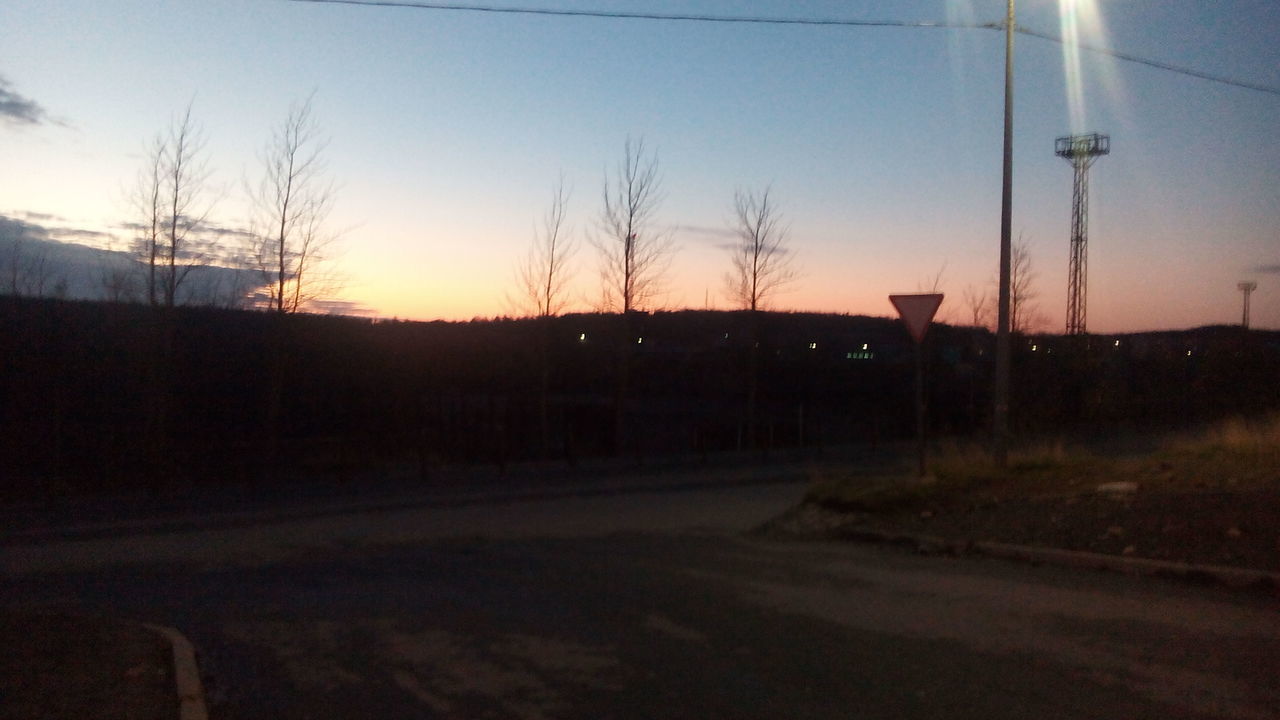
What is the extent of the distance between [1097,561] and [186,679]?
8075 mm

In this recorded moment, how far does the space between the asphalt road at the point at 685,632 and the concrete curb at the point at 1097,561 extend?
0.21 m

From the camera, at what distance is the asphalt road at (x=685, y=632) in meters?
6.28

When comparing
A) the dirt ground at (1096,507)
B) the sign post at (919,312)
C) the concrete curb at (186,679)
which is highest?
the sign post at (919,312)

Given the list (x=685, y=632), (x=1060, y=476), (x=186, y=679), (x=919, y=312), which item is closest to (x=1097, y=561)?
(x=1060, y=476)

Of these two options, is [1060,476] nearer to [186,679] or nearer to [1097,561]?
[1097,561]

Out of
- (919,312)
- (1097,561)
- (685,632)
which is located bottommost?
(685,632)

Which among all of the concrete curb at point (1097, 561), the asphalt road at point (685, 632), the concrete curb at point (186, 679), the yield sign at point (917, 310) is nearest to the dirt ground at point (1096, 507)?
the concrete curb at point (1097, 561)

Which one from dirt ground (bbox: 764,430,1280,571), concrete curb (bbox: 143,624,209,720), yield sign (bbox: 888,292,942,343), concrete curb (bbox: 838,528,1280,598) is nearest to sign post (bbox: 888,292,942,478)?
yield sign (bbox: 888,292,942,343)

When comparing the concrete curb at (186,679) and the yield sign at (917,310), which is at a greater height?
the yield sign at (917,310)

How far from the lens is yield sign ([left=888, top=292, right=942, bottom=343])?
14906 mm

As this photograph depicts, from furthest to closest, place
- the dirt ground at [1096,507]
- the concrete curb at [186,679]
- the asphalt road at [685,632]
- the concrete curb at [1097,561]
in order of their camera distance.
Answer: the dirt ground at [1096,507]
the concrete curb at [1097,561]
the asphalt road at [685,632]
the concrete curb at [186,679]

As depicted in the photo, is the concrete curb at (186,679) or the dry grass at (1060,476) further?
the dry grass at (1060,476)

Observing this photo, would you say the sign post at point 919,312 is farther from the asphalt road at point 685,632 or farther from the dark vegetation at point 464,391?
the dark vegetation at point 464,391

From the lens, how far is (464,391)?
129 ft
